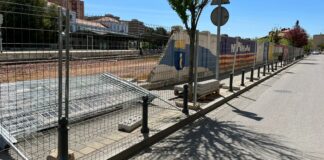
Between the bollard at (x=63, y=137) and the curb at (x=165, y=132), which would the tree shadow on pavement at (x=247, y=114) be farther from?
the bollard at (x=63, y=137)

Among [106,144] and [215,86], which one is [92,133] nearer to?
[106,144]

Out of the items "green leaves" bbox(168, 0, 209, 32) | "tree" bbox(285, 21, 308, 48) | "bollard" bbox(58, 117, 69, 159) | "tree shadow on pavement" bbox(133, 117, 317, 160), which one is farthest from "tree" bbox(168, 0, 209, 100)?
"tree" bbox(285, 21, 308, 48)

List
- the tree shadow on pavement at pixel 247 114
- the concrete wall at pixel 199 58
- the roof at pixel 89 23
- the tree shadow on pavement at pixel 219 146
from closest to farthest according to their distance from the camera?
the roof at pixel 89 23 → the tree shadow on pavement at pixel 219 146 → the tree shadow on pavement at pixel 247 114 → the concrete wall at pixel 199 58

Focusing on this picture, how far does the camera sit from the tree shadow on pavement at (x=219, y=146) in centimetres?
510

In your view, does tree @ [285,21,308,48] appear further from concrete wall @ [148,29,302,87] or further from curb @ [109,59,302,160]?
curb @ [109,59,302,160]

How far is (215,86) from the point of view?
10.1 meters

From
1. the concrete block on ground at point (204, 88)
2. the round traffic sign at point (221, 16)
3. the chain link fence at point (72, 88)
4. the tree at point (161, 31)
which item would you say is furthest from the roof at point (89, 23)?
the round traffic sign at point (221, 16)

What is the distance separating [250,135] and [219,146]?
112 cm

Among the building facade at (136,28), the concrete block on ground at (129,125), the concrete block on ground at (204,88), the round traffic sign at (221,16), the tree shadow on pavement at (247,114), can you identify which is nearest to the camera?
the concrete block on ground at (129,125)

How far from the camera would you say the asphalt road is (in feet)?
17.2

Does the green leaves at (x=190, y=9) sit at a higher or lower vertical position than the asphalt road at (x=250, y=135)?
higher

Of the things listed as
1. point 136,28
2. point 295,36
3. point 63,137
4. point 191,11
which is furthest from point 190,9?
point 295,36

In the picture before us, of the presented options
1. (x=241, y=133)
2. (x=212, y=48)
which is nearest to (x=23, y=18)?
(x=241, y=133)

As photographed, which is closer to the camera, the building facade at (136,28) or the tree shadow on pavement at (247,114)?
the building facade at (136,28)
